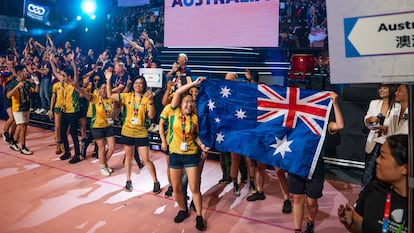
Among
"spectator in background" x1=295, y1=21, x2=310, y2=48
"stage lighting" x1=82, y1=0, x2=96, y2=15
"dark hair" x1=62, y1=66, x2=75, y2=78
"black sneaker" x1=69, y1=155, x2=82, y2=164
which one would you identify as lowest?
"black sneaker" x1=69, y1=155, x2=82, y2=164

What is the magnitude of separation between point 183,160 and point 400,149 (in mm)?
2841

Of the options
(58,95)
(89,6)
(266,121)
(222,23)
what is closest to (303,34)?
(222,23)

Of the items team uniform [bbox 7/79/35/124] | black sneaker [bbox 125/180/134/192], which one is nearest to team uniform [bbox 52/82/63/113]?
team uniform [bbox 7/79/35/124]

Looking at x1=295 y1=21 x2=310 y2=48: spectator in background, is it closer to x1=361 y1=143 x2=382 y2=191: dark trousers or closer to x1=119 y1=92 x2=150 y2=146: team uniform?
x1=361 y1=143 x2=382 y2=191: dark trousers

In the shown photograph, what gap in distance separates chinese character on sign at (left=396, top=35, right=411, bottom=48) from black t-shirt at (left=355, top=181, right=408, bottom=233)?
2.99 feet

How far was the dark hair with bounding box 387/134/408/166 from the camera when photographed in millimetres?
1966

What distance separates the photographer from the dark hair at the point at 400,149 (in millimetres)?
1966

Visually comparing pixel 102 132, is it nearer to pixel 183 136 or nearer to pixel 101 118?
pixel 101 118

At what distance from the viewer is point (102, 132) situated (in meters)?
6.42

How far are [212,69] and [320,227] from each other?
5.72 metres

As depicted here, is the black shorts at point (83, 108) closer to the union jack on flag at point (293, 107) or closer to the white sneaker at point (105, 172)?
the white sneaker at point (105, 172)

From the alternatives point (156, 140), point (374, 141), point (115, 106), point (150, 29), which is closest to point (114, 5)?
point (150, 29)

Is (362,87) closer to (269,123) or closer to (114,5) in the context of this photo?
(269,123)

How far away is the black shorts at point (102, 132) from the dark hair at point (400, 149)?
535 centimetres
